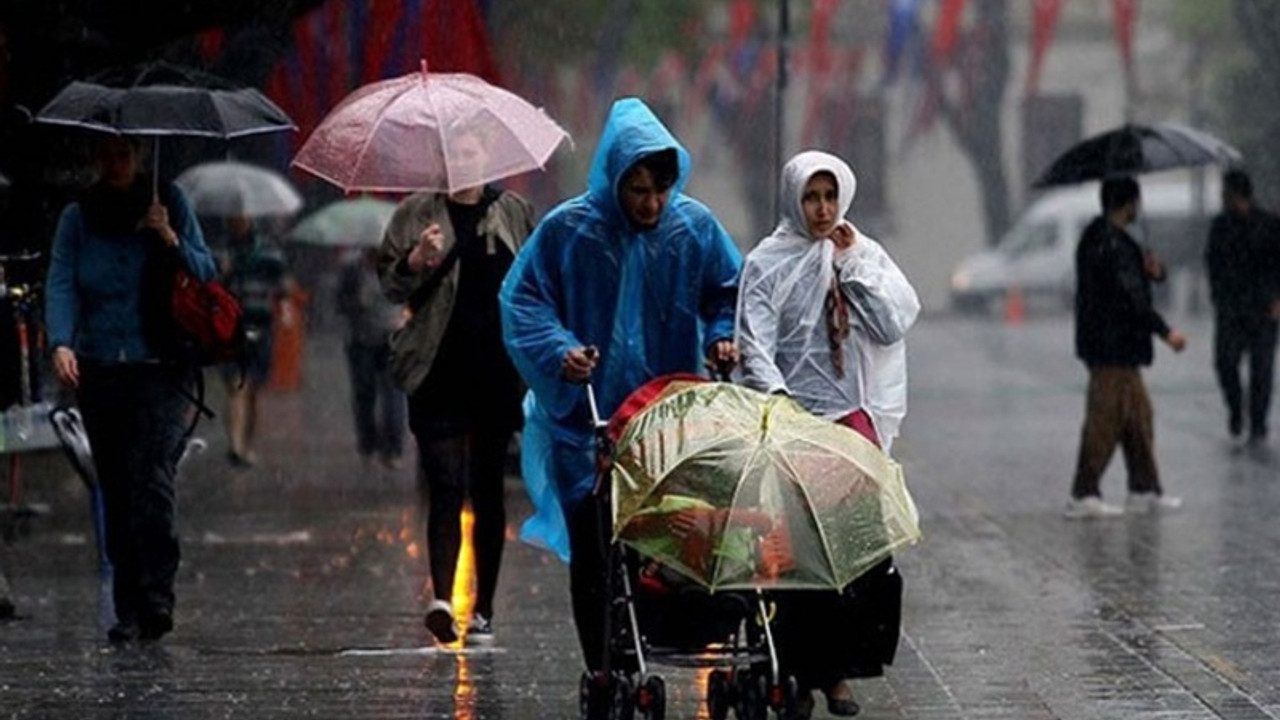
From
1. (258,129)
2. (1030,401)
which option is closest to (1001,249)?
(1030,401)

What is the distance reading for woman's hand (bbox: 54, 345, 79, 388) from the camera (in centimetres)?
1058

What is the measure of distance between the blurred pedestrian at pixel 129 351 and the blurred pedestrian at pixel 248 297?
8420 mm

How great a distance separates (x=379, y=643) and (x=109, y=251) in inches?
63.3

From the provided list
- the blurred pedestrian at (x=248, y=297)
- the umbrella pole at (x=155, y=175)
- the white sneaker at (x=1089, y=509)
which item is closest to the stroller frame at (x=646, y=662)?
the umbrella pole at (x=155, y=175)

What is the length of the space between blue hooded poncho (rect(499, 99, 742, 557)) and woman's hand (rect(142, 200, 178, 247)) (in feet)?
7.01

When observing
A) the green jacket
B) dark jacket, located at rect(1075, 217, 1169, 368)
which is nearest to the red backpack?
the green jacket

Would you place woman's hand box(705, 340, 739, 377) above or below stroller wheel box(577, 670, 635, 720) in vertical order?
above

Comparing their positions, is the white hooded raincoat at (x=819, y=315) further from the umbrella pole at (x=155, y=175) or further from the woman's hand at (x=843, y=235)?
the umbrella pole at (x=155, y=175)

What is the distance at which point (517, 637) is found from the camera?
11.2 meters

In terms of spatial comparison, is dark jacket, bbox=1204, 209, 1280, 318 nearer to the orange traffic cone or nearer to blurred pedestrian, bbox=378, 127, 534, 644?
blurred pedestrian, bbox=378, 127, 534, 644

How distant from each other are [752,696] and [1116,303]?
26.0 ft

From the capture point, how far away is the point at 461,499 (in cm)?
1075

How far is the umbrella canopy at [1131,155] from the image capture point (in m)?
16.3

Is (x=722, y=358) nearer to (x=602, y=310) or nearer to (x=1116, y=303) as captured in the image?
(x=602, y=310)
